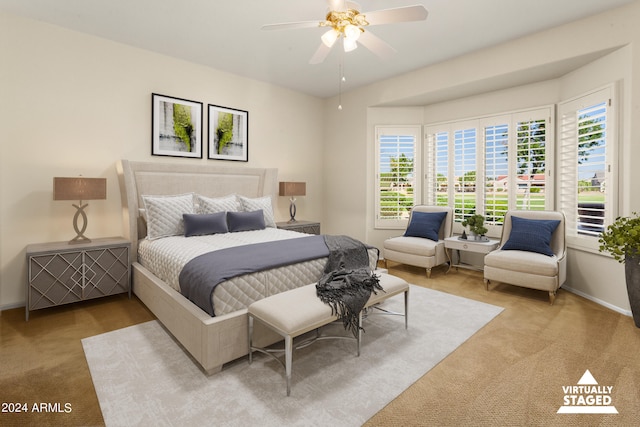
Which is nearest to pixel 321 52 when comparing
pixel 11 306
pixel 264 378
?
pixel 264 378

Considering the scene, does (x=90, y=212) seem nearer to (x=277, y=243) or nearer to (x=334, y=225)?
(x=277, y=243)

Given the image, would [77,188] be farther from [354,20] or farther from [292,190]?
[354,20]

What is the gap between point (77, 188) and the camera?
3143mm

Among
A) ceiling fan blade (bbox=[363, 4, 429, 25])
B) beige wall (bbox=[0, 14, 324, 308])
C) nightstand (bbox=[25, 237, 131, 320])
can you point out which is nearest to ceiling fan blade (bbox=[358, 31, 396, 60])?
ceiling fan blade (bbox=[363, 4, 429, 25])

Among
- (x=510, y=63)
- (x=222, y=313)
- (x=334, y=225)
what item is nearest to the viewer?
(x=222, y=313)

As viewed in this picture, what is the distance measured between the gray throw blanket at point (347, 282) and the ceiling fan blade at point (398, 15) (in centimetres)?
189

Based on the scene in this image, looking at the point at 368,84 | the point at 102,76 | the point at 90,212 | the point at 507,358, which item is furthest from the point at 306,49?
the point at 507,358

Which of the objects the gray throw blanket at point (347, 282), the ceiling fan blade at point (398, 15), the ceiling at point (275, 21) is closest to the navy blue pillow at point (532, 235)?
the gray throw blanket at point (347, 282)

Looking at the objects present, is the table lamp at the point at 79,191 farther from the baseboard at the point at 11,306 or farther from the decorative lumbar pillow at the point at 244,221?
the decorative lumbar pillow at the point at 244,221

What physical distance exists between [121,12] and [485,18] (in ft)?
11.8

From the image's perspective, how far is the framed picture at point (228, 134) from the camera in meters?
4.54

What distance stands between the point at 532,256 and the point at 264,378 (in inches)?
123

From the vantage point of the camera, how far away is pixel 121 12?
10.1 ft

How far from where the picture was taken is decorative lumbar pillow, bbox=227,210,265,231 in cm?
388
